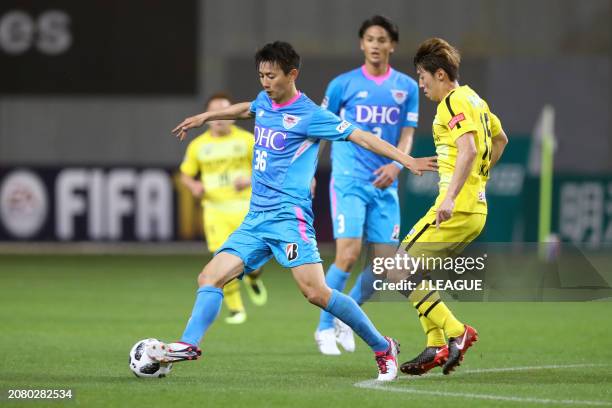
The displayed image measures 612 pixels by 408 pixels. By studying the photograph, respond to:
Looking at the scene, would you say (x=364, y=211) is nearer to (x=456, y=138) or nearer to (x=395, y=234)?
(x=395, y=234)

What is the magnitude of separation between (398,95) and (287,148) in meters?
2.19

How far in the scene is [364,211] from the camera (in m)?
9.70

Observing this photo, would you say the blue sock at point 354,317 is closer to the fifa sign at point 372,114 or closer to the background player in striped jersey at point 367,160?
the background player in striped jersey at point 367,160

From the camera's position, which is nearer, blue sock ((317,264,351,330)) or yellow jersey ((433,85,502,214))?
yellow jersey ((433,85,502,214))

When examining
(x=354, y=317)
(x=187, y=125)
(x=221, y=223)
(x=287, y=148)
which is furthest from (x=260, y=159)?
(x=221, y=223)

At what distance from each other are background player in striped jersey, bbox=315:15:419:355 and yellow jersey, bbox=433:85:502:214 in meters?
1.71

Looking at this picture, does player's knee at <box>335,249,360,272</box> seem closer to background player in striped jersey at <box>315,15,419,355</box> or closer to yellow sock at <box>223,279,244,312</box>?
background player in striped jersey at <box>315,15,419,355</box>

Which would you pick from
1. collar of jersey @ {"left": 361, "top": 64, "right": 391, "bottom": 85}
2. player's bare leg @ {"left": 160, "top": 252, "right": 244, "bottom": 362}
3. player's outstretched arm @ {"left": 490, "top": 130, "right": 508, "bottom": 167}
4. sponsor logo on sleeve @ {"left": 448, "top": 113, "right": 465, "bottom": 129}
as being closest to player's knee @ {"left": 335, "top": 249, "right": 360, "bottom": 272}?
collar of jersey @ {"left": 361, "top": 64, "right": 391, "bottom": 85}

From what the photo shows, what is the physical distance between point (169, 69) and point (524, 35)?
7.30 metres

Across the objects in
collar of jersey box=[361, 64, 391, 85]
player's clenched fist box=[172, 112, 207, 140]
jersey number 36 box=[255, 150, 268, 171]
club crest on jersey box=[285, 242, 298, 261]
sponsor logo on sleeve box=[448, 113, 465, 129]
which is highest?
collar of jersey box=[361, 64, 391, 85]

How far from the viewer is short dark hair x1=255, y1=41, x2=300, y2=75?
7.66 m

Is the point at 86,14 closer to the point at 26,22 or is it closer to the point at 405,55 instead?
the point at 26,22

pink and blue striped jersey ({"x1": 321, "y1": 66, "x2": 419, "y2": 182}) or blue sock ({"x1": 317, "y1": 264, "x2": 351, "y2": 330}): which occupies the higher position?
pink and blue striped jersey ({"x1": 321, "y1": 66, "x2": 419, "y2": 182})

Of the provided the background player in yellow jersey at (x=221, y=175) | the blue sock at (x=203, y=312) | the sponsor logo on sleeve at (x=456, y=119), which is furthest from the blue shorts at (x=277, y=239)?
the background player in yellow jersey at (x=221, y=175)
